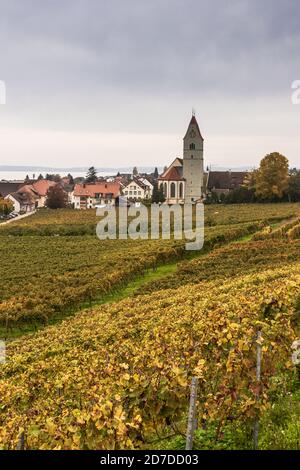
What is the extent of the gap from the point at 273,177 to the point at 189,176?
840 inches

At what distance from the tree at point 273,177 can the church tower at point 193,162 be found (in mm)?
17731

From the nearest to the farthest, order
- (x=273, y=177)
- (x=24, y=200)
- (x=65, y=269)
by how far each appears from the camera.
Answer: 1. (x=65, y=269)
2. (x=273, y=177)
3. (x=24, y=200)

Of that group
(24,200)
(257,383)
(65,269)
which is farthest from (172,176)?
(257,383)

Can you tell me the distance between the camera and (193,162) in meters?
101

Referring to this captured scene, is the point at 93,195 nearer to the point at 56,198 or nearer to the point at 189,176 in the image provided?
the point at 56,198

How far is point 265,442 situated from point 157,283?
77.6 ft

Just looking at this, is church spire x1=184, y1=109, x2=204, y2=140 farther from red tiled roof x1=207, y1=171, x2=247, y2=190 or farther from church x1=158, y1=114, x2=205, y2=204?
red tiled roof x1=207, y1=171, x2=247, y2=190

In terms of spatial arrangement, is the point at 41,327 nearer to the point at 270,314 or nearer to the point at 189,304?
the point at 189,304

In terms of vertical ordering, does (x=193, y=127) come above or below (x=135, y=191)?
above

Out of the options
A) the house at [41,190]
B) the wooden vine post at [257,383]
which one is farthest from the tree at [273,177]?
the wooden vine post at [257,383]

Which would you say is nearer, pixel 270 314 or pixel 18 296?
pixel 270 314

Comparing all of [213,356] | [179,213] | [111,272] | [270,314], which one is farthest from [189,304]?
[179,213]

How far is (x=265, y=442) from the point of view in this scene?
6.39 meters

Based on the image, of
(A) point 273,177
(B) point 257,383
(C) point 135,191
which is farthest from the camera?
(C) point 135,191
